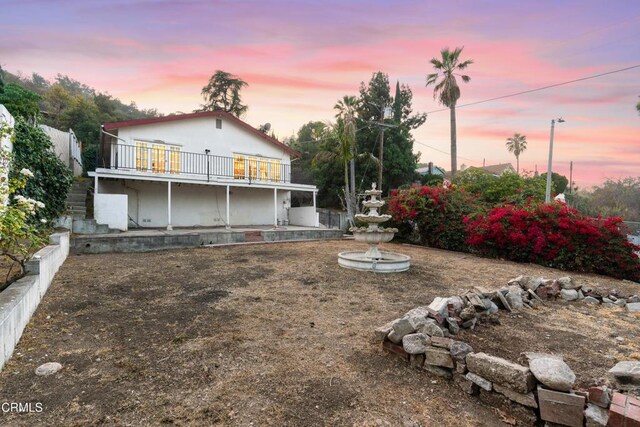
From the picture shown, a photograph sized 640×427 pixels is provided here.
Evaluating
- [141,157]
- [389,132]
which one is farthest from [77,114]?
[389,132]

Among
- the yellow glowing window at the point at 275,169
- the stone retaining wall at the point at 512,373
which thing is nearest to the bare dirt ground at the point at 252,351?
the stone retaining wall at the point at 512,373

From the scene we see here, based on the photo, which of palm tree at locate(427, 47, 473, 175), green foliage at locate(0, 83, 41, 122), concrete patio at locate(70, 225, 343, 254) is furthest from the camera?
palm tree at locate(427, 47, 473, 175)

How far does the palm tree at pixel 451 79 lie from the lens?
22.9 m

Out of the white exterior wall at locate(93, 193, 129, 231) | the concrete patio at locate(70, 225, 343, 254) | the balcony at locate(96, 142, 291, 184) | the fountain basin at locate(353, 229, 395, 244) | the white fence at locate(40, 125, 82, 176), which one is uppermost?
the white fence at locate(40, 125, 82, 176)

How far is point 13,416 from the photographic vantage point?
7.14ft

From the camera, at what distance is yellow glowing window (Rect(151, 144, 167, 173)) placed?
1387 cm

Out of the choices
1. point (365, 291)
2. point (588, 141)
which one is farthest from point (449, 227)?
point (588, 141)

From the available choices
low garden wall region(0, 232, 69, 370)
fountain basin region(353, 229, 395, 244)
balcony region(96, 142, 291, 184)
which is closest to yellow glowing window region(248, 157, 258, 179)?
balcony region(96, 142, 291, 184)

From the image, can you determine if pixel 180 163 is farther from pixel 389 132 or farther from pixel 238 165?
pixel 389 132

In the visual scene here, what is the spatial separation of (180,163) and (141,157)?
159cm

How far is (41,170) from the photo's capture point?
912 centimetres

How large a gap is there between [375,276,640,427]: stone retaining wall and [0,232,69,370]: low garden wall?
11.5ft

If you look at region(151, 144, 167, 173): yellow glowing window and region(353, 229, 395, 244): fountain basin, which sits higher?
region(151, 144, 167, 173): yellow glowing window

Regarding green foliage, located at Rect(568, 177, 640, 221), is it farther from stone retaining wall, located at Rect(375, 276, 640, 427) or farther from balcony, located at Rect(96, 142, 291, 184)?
stone retaining wall, located at Rect(375, 276, 640, 427)
